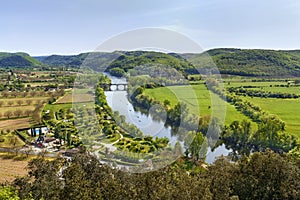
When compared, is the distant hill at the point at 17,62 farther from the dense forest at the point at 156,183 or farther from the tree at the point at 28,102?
the dense forest at the point at 156,183

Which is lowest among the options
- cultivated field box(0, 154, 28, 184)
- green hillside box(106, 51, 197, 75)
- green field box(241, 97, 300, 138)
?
cultivated field box(0, 154, 28, 184)

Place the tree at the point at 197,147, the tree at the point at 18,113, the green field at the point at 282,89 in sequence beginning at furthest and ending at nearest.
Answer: the green field at the point at 282,89 < the tree at the point at 18,113 < the tree at the point at 197,147

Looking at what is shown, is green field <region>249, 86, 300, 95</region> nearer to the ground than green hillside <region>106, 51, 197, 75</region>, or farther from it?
nearer to the ground

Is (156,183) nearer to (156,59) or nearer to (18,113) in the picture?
(156,59)

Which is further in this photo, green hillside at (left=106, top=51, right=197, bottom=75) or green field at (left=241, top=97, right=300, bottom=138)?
green field at (left=241, top=97, right=300, bottom=138)

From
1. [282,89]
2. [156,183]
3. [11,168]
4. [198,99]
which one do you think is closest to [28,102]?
[11,168]

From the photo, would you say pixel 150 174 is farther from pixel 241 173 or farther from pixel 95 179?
pixel 241 173

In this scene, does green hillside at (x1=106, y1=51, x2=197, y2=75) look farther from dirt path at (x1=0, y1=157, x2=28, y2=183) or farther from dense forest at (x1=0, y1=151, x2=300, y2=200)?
dirt path at (x1=0, y1=157, x2=28, y2=183)

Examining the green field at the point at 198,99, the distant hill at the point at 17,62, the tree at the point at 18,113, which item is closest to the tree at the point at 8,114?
the tree at the point at 18,113

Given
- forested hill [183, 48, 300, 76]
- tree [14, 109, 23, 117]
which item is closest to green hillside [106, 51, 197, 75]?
tree [14, 109, 23, 117]
